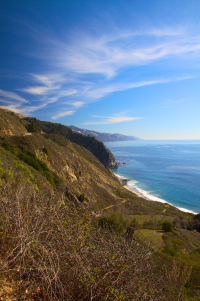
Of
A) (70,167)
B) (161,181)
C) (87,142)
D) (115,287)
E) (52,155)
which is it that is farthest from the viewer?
(87,142)

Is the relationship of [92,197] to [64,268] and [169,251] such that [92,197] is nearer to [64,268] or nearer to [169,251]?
[169,251]

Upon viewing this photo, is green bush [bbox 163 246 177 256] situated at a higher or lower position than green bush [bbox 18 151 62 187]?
lower

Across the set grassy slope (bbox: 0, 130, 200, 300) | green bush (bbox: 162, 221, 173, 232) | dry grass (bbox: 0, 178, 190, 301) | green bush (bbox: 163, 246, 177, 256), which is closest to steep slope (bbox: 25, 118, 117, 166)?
grassy slope (bbox: 0, 130, 200, 300)

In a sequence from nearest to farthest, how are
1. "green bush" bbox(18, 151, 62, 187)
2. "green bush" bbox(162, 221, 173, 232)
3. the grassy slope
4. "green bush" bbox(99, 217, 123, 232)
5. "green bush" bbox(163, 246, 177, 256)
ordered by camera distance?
"green bush" bbox(99, 217, 123, 232) < "green bush" bbox(163, 246, 177, 256) < the grassy slope < "green bush" bbox(18, 151, 62, 187) < "green bush" bbox(162, 221, 173, 232)

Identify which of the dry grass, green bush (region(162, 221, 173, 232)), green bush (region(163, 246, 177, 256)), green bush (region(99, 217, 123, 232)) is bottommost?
green bush (region(162, 221, 173, 232))

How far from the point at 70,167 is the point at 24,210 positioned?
80.2 ft

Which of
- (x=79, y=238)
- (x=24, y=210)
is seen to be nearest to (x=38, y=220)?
(x=24, y=210)

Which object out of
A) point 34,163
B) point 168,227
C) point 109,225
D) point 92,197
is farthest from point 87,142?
point 109,225

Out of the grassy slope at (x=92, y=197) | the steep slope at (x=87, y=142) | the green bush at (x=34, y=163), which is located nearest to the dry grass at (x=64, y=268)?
the grassy slope at (x=92, y=197)

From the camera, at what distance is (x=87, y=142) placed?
375 feet

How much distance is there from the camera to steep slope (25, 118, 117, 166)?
101 metres

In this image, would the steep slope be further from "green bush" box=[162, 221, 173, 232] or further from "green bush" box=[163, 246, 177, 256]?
"green bush" box=[163, 246, 177, 256]

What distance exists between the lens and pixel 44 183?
15.2 meters

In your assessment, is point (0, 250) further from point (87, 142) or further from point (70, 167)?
point (87, 142)
